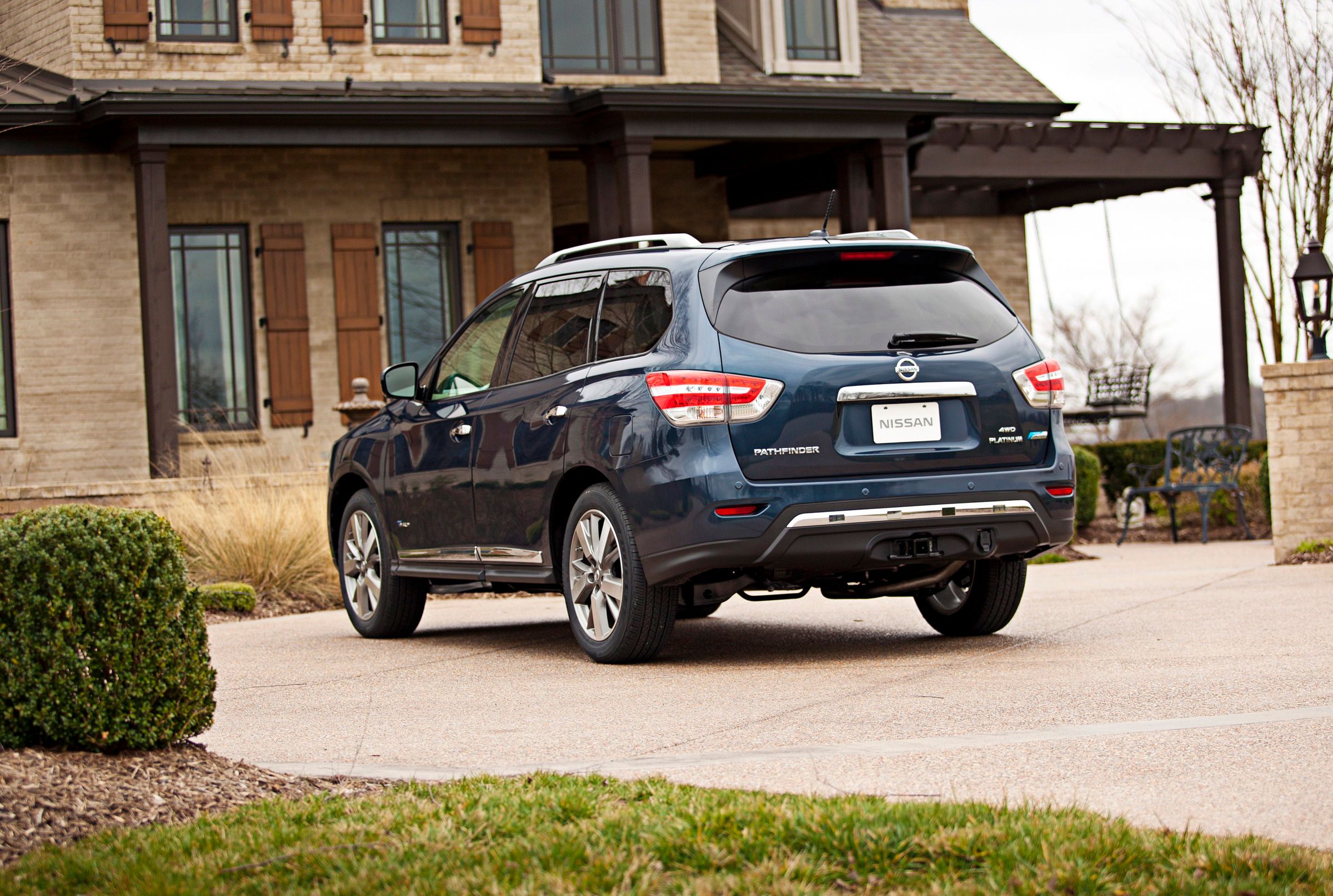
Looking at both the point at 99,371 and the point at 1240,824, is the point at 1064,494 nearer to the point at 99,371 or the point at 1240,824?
the point at 1240,824

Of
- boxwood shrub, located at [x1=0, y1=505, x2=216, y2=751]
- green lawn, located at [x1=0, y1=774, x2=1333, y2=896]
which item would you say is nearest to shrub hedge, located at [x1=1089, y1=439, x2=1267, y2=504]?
boxwood shrub, located at [x1=0, y1=505, x2=216, y2=751]

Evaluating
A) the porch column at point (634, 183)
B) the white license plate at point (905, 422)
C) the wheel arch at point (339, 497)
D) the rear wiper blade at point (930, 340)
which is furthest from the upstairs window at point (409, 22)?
the white license plate at point (905, 422)

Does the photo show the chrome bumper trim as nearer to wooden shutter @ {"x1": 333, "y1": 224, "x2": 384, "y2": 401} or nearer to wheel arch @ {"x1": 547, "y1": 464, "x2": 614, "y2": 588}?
wheel arch @ {"x1": 547, "y1": 464, "x2": 614, "y2": 588}

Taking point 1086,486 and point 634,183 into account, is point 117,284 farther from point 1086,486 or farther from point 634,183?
point 1086,486

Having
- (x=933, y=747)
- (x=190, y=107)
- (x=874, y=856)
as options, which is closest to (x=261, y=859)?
(x=874, y=856)

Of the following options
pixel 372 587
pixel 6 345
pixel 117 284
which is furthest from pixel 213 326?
pixel 372 587

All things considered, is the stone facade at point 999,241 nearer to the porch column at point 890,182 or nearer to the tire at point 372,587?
the porch column at point 890,182

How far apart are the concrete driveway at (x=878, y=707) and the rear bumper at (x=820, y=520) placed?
48 cm

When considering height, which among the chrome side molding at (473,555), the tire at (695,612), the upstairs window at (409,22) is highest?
the upstairs window at (409,22)

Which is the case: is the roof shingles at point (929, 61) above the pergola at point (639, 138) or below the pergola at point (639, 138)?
above

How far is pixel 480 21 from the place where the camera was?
20.5m

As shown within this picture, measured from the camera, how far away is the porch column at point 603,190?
758 inches

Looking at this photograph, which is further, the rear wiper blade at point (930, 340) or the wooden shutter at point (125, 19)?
the wooden shutter at point (125, 19)

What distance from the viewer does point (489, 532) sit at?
8391 mm
